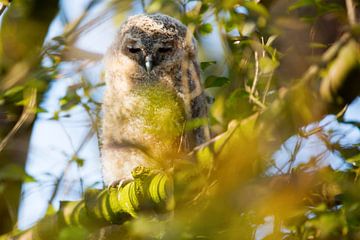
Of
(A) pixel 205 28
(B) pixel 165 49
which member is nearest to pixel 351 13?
(A) pixel 205 28

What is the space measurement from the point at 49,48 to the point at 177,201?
1167mm

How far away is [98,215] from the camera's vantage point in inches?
106

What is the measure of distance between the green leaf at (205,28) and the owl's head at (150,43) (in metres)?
1.30

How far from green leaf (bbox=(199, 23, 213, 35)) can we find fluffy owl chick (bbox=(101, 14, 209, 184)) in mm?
379

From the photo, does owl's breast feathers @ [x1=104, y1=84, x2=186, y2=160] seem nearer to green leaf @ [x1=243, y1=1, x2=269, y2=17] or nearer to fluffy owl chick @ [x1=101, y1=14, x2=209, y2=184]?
fluffy owl chick @ [x1=101, y1=14, x2=209, y2=184]

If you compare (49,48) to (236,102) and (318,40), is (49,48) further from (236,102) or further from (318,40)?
(318,40)

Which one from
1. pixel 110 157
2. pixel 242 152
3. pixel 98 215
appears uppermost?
pixel 242 152

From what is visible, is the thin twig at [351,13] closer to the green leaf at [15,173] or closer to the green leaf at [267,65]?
the green leaf at [267,65]

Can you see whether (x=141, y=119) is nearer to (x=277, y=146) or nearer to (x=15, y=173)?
(x=15, y=173)

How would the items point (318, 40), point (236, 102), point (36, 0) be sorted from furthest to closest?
point (36, 0)
point (236, 102)
point (318, 40)

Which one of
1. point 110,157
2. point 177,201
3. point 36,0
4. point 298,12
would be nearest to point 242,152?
point 177,201

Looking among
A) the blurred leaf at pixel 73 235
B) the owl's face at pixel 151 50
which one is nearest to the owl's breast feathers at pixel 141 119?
the owl's face at pixel 151 50

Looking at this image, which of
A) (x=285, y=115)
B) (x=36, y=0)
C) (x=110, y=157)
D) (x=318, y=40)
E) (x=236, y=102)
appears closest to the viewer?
(x=285, y=115)

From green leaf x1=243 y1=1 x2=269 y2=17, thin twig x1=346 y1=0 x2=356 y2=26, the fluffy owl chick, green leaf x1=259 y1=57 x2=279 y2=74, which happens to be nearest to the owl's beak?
the fluffy owl chick
